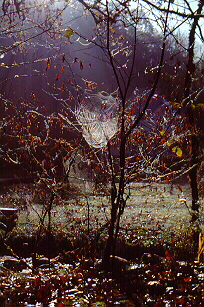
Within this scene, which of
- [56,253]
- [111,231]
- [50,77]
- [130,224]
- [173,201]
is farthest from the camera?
[50,77]

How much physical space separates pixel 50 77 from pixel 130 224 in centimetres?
A: 1726

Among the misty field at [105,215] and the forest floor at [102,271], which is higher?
the misty field at [105,215]

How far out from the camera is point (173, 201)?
31.2ft

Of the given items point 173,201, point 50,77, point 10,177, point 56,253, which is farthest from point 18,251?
point 50,77

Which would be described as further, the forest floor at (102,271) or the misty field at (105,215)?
the misty field at (105,215)

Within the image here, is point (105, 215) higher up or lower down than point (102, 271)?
higher up

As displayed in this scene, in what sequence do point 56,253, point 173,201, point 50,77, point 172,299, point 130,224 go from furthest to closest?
point 50,77 < point 173,201 < point 130,224 < point 56,253 < point 172,299

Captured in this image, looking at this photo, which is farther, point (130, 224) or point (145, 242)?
point (130, 224)

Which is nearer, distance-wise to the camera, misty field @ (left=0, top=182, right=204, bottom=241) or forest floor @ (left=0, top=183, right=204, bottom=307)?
forest floor @ (left=0, top=183, right=204, bottom=307)

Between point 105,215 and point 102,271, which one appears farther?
point 105,215

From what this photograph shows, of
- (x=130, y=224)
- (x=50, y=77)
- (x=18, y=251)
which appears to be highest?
(x=50, y=77)

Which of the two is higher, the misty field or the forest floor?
the misty field

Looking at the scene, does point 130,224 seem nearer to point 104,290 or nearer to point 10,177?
point 104,290

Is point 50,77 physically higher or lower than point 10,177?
higher
